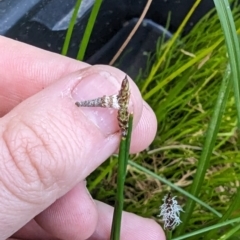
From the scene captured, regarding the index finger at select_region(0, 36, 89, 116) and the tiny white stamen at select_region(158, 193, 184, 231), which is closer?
the tiny white stamen at select_region(158, 193, 184, 231)

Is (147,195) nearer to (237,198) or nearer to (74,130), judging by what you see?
(237,198)

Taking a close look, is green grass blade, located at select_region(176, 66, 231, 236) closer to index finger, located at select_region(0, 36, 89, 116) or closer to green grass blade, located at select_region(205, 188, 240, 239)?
green grass blade, located at select_region(205, 188, 240, 239)

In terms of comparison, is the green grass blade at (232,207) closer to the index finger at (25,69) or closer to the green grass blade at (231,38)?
the green grass blade at (231,38)

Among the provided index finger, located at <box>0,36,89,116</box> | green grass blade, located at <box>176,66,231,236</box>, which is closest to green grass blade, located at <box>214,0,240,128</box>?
green grass blade, located at <box>176,66,231,236</box>

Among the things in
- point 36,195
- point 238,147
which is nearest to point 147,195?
point 238,147

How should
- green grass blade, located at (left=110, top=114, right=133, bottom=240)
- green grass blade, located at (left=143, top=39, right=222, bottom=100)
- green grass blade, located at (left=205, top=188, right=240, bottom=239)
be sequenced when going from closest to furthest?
green grass blade, located at (left=110, top=114, right=133, bottom=240)
green grass blade, located at (left=205, top=188, right=240, bottom=239)
green grass blade, located at (left=143, top=39, right=222, bottom=100)

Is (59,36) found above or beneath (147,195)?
above

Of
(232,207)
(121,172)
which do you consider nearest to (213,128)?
(232,207)
